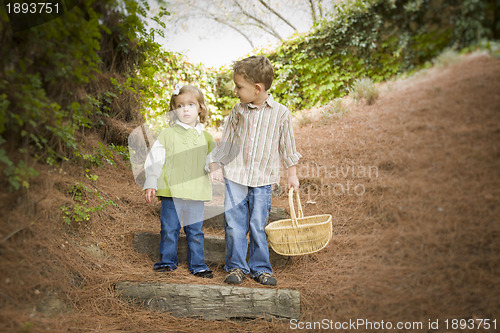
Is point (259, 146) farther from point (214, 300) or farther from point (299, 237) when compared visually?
point (214, 300)

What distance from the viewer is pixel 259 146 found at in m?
2.38

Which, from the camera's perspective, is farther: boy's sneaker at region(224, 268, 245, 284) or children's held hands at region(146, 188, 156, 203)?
children's held hands at region(146, 188, 156, 203)

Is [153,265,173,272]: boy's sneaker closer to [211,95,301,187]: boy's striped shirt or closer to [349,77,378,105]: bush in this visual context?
[211,95,301,187]: boy's striped shirt

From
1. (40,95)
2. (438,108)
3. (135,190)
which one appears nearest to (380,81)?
(438,108)

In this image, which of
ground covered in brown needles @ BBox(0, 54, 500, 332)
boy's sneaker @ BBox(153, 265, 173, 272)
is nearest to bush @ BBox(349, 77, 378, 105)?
ground covered in brown needles @ BBox(0, 54, 500, 332)

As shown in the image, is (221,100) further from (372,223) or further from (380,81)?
(380,81)

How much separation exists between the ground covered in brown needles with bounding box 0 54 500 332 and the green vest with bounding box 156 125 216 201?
550 mm

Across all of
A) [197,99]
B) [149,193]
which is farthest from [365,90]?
[149,193]

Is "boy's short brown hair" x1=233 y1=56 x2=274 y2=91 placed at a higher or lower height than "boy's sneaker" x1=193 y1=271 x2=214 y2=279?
higher

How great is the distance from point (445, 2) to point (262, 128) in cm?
134

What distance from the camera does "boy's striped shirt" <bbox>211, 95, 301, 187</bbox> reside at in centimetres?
237

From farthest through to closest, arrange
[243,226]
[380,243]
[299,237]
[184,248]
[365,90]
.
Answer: [184,248] → [243,226] → [380,243] → [299,237] → [365,90]

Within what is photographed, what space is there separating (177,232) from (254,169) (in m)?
0.78

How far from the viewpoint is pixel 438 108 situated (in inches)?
62.7
